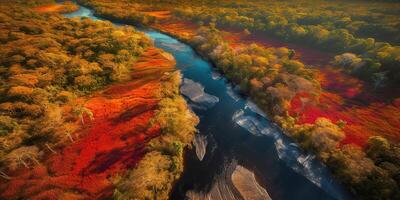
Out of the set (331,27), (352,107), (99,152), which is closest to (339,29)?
(331,27)

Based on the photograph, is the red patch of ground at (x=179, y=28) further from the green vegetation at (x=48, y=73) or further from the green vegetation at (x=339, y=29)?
the green vegetation at (x=48, y=73)

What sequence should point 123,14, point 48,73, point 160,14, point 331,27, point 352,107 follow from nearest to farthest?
1. point 48,73
2. point 352,107
3. point 331,27
4. point 123,14
5. point 160,14

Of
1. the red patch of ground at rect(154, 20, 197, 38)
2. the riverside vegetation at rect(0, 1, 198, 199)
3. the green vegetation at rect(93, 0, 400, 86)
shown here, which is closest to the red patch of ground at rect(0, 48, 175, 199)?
the riverside vegetation at rect(0, 1, 198, 199)

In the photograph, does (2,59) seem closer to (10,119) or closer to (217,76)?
(10,119)

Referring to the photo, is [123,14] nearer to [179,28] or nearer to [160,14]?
[160,14]

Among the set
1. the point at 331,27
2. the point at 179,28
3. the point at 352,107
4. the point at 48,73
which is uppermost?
the point at 331,27

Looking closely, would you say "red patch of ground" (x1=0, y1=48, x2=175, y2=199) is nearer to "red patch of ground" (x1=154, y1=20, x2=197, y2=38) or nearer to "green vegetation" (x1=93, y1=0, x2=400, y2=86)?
"red patch of ground" (x1=154, y1=20, x2=197, y2=38)

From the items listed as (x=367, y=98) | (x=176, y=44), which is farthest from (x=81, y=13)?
(x=367, y=98)
